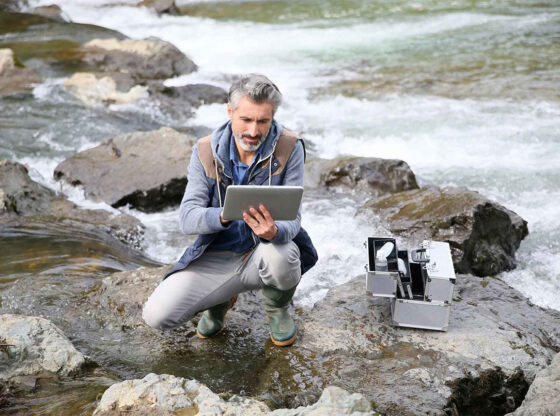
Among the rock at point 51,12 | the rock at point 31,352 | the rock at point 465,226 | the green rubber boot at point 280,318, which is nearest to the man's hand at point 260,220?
the green rubber boot at point 280,318

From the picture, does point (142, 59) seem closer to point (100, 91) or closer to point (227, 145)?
point (100, 91)

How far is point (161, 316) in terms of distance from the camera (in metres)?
3.39

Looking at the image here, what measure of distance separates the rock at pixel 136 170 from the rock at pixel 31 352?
3.53m

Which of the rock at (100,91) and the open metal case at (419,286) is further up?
the open metal case at (419,286)

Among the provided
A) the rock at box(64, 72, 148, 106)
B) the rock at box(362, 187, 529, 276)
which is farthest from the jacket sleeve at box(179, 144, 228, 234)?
the rock at box(64, 72, 148, 106)

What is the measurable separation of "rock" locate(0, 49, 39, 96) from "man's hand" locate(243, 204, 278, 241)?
335 inches

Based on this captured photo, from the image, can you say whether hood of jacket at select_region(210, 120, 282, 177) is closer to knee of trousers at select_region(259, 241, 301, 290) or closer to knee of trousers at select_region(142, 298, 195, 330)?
knee of trousers at select_region(259, 241, 301, 290)

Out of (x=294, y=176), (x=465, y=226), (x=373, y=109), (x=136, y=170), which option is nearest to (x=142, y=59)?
(x=373, y=109)

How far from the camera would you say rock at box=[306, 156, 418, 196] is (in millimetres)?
6832

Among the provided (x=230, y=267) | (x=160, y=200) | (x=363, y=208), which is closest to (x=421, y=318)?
(x=230, y=267)

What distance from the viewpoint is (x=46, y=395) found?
293 centimetres

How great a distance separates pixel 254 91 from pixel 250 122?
0.53 feet

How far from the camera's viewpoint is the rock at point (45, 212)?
5848 millimetres

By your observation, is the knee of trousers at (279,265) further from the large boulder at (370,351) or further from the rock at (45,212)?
the rock at (45,212)
